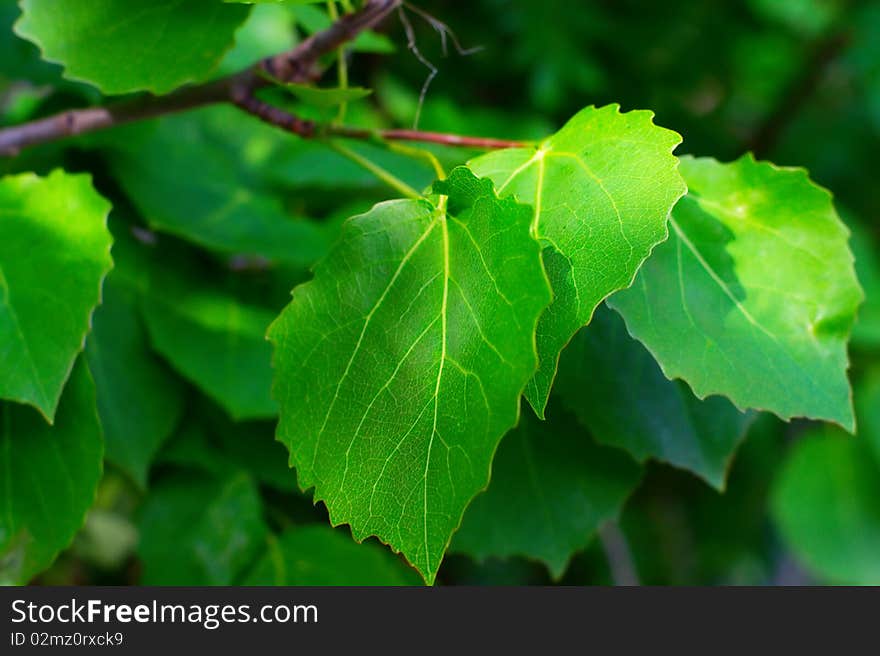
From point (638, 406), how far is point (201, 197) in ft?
1.87

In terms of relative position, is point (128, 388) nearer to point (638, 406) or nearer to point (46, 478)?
point (46, 478)

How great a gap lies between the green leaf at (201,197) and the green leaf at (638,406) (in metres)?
0.36

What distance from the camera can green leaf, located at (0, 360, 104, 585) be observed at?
0.71 metres

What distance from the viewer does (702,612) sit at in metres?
0.80

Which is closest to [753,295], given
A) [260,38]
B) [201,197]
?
[201,197]

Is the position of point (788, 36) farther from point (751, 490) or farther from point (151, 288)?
point (151, 288)

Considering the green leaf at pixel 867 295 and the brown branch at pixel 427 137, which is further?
the green leaf at pixel 867 295

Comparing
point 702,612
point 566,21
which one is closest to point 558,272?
point 702,612

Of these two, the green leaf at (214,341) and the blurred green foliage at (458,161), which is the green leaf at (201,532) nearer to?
the blurred green foliage at (458,161)

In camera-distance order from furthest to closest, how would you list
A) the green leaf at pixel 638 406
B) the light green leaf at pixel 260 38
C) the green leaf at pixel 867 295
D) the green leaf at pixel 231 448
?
the green leaf at pixel 867 295, the light green leaf at pixel 260 38, the green leaf at pixel 231 448, the green leaf at pixel 638 406

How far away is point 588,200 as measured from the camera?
0.58 metres

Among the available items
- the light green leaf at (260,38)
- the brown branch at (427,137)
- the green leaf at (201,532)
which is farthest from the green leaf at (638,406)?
the light green leaf at (260,38)

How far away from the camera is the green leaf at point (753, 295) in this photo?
63 cm

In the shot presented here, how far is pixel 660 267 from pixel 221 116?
87cm
